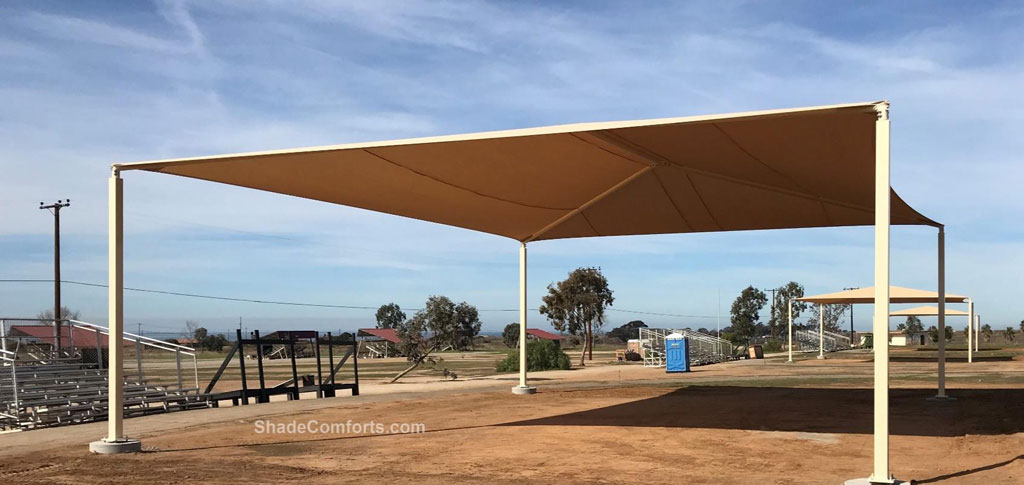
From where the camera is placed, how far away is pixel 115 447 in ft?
32.3

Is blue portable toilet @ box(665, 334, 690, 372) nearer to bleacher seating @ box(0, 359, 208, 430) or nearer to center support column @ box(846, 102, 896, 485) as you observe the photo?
bleacher seating @ box(0, 359, 208, 430)

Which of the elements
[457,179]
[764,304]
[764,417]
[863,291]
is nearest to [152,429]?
[457,179]

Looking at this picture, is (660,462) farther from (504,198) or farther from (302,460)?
(504,198)

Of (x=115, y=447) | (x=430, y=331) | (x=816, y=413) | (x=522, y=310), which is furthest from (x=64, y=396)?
(x=430, y=331)

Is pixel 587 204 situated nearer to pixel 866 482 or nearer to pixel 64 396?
pixel 866 482

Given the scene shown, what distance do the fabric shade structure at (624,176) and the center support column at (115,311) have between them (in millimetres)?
16

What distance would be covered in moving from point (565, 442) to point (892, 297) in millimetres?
21859

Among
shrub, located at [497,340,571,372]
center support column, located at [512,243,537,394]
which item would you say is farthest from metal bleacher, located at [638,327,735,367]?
center support column, located at [512,243,537,394]

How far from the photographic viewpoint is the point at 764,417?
1288 cm

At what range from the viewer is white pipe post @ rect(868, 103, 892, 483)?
24.4 feet

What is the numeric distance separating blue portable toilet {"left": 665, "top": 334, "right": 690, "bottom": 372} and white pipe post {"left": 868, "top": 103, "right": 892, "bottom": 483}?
68.8 feet

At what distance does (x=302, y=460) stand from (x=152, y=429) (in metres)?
4.31

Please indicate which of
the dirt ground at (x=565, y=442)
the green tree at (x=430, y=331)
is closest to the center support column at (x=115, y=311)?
the dirt ground at (x=565, y=442)

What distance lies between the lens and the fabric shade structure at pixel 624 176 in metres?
8.22
